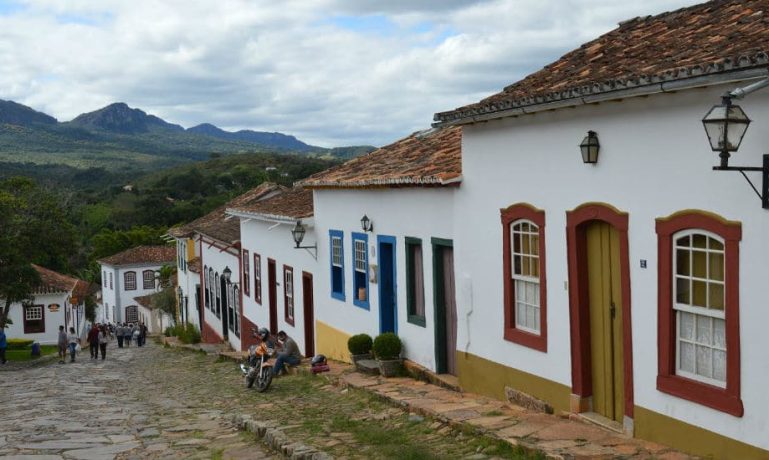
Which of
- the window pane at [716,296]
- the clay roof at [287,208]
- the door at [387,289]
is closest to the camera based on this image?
the window pane at [716,296]

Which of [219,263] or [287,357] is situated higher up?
[219,263]

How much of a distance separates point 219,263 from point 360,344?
16.3 metres

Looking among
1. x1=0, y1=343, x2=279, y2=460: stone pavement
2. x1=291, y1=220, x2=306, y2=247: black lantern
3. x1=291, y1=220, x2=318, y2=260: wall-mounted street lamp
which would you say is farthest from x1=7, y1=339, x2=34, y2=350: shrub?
x1=291, y1=220, x2=306, y2=247: black lantern

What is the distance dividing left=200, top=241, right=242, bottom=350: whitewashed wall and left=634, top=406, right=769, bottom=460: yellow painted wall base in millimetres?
19781

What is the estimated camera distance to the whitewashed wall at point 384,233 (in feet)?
43.5

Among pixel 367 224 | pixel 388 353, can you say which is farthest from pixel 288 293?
pixel 388 353

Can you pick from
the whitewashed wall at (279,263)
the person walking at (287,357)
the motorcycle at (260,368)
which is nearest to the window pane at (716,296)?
the motorcycle at (260,368)

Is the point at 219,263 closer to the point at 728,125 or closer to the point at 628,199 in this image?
the point at 628,199

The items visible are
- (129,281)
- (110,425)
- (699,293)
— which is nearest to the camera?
(699,293)

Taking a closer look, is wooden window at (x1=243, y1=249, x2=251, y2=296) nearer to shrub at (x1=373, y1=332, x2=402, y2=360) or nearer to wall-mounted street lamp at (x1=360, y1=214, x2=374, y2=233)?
wall-mounted street lamp at (x1=360, y1=214, x2=374, y2=233)

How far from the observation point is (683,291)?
8125mm

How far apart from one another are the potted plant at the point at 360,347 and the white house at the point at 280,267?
3470 millimetres

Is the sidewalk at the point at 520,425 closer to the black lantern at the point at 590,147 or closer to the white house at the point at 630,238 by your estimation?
the white house at the point at 630,238

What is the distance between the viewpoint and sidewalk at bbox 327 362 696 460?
8234 millimetres
